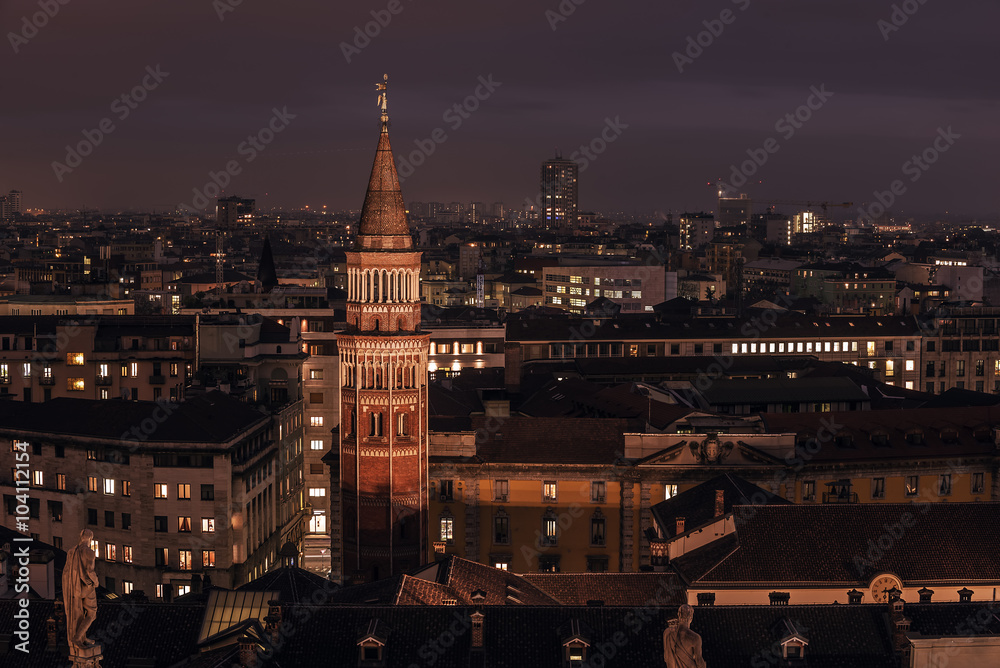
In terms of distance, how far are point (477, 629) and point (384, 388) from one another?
26945 mm

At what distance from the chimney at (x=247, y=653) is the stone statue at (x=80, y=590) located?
41.1 feet

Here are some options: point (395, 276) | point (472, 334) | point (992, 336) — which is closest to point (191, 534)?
point (395, 276)

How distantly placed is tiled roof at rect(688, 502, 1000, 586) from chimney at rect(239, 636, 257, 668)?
20138 mm

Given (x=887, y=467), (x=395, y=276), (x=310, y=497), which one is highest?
(x=395, y=276)

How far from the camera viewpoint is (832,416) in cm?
8412

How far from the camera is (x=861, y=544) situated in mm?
61031

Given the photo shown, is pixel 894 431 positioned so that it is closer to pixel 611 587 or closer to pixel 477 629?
pixel 611 587

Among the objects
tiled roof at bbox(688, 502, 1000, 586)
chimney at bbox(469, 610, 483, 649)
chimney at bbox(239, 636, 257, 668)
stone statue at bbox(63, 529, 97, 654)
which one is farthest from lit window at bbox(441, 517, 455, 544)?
stone statue at bbox(63, 529, 97, 654)

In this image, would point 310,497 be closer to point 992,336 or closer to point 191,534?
point 191,534

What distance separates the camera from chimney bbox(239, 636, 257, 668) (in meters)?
46.4

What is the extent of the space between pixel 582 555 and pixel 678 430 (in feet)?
29.5

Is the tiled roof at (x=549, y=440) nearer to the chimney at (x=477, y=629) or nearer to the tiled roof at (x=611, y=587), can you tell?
the tiled roof at (x=611, y=587)

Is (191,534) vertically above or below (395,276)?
below

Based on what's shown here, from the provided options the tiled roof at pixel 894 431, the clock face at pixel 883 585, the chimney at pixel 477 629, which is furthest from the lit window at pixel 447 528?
the chimney at pixel 477 629
